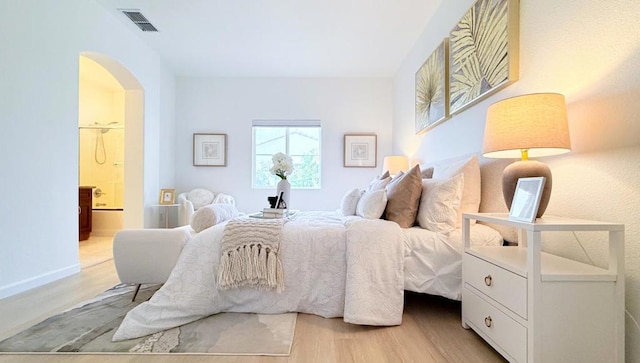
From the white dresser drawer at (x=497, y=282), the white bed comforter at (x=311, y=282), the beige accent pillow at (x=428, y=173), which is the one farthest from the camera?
the beige accent pillow at (x=428, y=173)

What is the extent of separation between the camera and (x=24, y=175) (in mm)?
2479

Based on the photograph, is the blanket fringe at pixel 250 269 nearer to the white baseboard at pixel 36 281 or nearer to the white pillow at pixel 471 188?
the white pillow at pixel 471 188

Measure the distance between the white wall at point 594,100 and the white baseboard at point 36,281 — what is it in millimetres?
3695

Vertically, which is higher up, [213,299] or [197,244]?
[197,244]

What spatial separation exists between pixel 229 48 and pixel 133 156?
1.99 metres

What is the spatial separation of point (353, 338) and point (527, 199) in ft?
3.79

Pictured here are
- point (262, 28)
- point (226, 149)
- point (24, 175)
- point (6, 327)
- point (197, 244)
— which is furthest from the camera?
point (226, 149)

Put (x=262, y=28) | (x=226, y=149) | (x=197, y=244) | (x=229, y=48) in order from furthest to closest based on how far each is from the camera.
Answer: (x=226, y=149)
(x=229, y=48)
(x=262, y=28)
(x=197, y=244)

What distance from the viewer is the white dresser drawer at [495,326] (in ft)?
4.15

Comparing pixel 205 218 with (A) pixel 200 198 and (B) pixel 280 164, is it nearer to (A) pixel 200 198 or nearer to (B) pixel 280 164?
(B) pixel 280 164

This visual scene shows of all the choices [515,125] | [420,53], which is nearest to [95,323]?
[515,125]

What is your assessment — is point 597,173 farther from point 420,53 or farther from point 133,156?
point 133,156

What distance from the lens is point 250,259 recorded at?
1.86 metres

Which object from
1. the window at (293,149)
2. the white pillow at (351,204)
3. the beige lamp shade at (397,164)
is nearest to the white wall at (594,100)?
the white pillow at (351,204)
